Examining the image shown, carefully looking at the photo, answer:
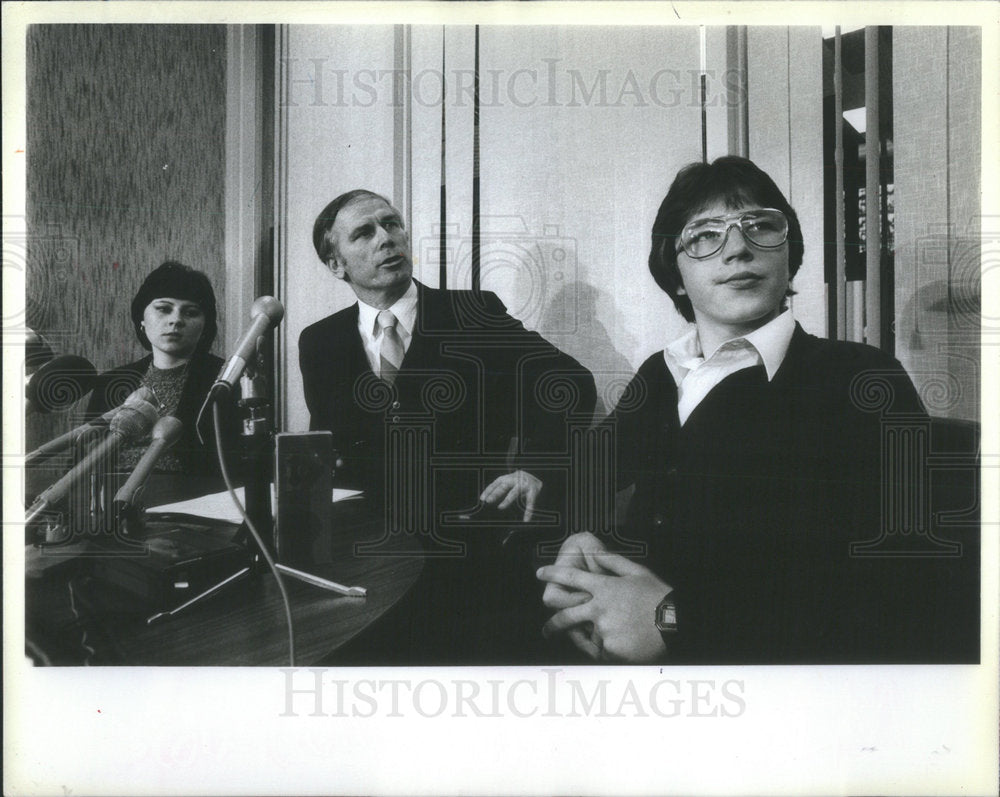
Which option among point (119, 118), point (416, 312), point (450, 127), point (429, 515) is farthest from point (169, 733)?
point (450, 127)

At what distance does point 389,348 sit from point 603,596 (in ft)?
2.64

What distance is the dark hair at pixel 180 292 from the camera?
1.92 meters

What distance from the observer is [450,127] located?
76.2 inches

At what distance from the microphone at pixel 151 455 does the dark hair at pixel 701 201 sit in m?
1.23

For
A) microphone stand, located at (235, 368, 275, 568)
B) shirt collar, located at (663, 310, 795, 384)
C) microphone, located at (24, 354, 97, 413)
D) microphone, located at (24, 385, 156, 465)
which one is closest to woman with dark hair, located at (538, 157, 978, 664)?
shirt collar, located at (663, 310, 795, 384)

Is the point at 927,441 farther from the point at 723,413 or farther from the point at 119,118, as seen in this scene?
the point at 119,118

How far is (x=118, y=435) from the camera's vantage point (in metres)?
1.92

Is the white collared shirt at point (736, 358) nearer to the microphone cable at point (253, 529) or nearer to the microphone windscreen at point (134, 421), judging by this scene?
the microphone cable at point (253, 529)

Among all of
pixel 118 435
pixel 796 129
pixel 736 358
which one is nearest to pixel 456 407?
pixel 736 358

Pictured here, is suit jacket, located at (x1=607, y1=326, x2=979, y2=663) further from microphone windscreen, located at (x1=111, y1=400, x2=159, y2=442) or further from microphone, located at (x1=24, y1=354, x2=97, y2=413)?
microphone, located at (x1=24, y1=354, x2=97, y2=413)

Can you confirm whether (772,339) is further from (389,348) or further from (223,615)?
(223,615)

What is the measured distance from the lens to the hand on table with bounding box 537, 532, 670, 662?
1908 mm

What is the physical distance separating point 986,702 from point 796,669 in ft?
1.65

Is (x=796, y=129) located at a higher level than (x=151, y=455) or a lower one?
higher
